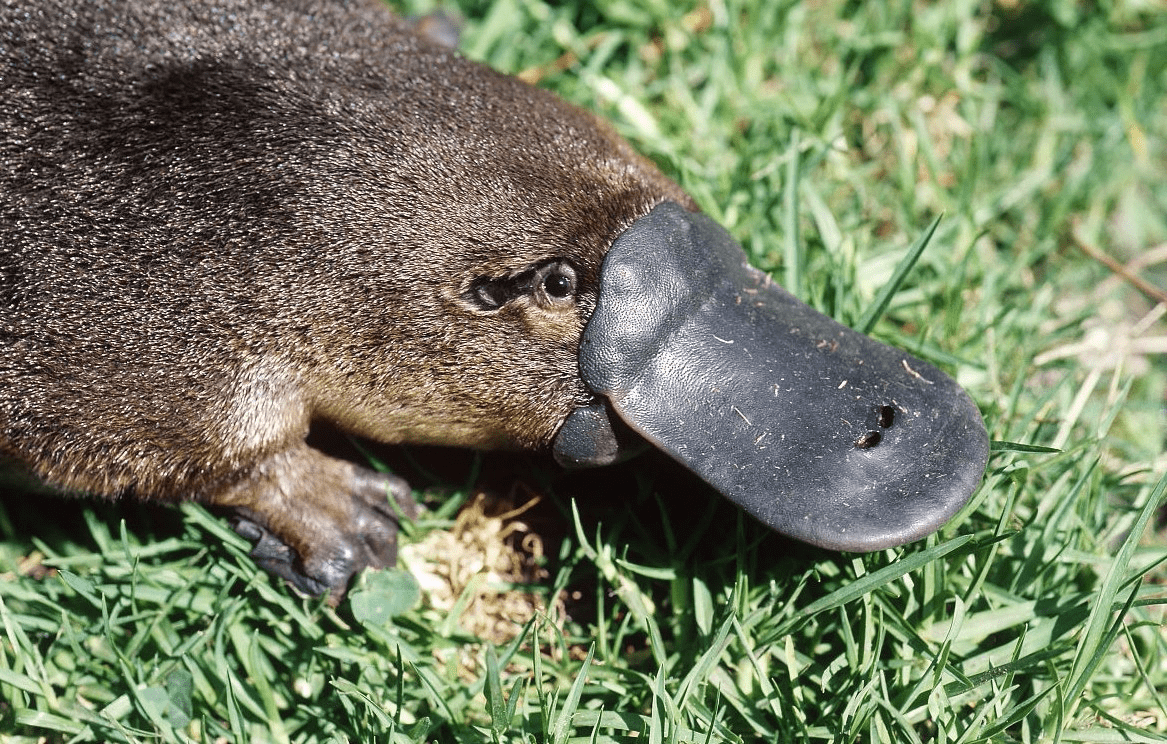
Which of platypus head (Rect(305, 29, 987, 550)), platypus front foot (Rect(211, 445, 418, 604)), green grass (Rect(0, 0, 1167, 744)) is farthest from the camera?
platypus front foot (Rect(211, 445, 418, 604))

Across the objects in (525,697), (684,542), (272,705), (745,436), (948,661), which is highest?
(745,436)

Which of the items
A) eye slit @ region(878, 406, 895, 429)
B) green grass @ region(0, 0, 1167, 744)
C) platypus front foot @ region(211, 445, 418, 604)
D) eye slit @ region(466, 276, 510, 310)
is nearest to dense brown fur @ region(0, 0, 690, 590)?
eye slit @ region(466, 276, 510, 310)

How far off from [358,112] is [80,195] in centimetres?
47

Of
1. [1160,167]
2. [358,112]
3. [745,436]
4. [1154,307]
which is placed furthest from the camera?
[1160,167]

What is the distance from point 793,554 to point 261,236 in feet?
3.51

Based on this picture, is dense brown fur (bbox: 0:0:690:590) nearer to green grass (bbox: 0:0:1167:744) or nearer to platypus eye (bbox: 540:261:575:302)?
platypus eye (bbox: 540:261:575:302)

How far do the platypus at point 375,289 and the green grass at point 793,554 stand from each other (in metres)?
0.24

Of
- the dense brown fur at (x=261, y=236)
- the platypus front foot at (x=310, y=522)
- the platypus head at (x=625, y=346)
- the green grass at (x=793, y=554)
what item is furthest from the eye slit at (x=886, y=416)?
the platypus front foot at (x=310, y=522)

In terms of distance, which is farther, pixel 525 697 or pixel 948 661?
pixel 525 697

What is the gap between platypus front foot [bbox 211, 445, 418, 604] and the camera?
2.05 m

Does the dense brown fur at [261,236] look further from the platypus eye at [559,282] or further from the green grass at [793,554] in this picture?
the green grass at [793,554]

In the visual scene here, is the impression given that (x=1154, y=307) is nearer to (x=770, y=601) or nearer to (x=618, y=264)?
(x=770, y=601)

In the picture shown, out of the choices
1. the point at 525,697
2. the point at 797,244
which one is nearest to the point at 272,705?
the point at 525,697

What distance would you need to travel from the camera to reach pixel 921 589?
6.33 feet
